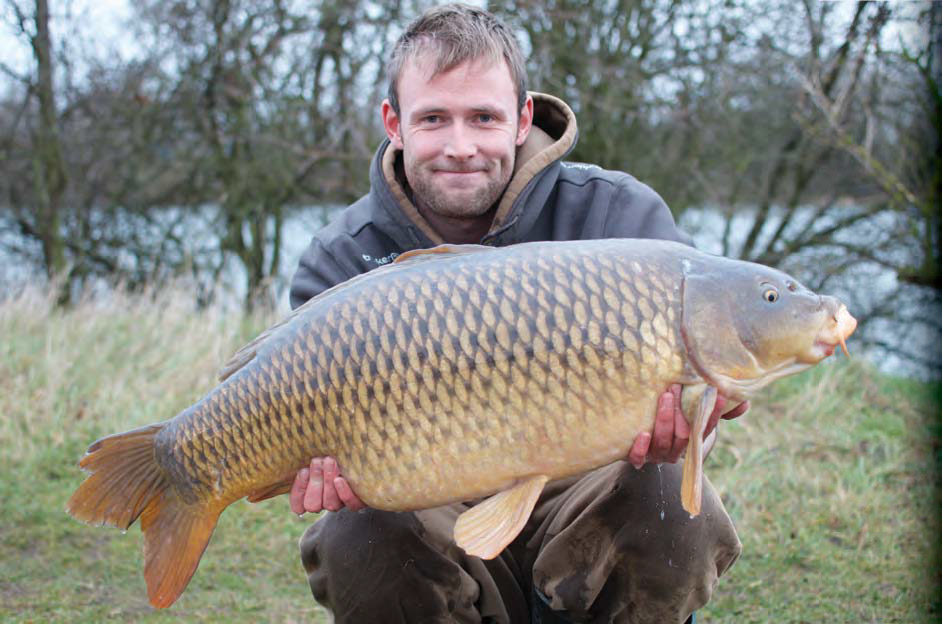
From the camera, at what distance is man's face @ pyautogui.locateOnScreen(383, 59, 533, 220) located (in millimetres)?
1931

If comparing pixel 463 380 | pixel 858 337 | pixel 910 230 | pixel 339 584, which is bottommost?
pixel 858 337

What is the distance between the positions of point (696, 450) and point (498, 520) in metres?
0.30

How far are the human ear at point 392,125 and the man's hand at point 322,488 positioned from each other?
2.77 feet

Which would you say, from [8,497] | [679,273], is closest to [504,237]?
[679,273]

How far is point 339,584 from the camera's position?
1.72m

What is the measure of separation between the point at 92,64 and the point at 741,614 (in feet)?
18.5

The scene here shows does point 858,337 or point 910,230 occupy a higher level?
point 910,230

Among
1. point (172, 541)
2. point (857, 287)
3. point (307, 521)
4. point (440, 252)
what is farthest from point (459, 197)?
point (857, 287)

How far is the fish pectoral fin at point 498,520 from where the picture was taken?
4.54 feet

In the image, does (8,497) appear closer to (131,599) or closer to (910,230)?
(131,599)

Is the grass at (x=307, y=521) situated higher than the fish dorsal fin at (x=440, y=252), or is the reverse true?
the fish dorsal fin at (x=440, y=252)

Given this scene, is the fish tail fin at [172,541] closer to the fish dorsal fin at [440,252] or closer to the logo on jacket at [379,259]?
the fish dorsal fin at [440,252]

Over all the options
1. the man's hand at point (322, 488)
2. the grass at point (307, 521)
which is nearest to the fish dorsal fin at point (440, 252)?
→ the man's hand at point (322, 488)

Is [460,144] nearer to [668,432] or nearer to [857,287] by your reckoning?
[668,432]
